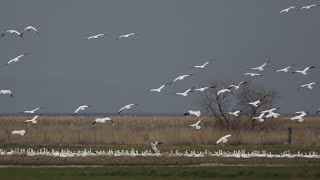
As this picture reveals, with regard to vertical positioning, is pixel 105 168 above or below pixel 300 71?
below

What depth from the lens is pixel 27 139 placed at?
61062mm

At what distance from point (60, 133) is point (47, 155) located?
18.5 meters

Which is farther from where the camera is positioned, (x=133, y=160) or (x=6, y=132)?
(x=6, y=132)

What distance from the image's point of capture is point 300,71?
5081 cm

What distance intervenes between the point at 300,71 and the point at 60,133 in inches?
840

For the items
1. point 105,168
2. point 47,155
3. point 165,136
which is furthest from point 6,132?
point 105,168

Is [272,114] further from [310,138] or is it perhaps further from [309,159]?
[309,159]

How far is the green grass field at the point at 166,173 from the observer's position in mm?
33406

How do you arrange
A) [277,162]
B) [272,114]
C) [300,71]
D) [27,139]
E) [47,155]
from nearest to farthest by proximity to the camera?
[277,162] → [47,155] → [300,71] → [272,114] → [27,139]

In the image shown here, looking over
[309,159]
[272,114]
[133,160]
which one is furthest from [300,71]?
[133,160]

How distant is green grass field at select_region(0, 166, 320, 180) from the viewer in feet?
110

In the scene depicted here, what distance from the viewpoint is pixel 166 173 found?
34.9 metres

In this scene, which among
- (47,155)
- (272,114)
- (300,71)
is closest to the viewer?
(47,155)

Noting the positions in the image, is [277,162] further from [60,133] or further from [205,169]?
[60,133]
